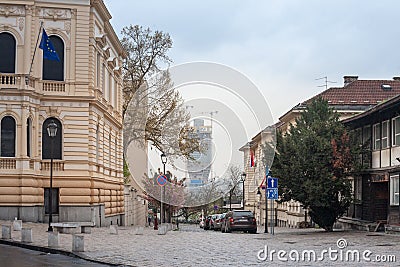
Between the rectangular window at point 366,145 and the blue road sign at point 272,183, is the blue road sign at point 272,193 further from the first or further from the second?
the rectangular window at point 366,145

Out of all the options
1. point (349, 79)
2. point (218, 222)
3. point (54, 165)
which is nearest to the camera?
point (54, 165)

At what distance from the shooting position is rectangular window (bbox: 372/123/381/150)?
3616cm

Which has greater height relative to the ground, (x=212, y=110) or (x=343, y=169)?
(x=212, y=110)

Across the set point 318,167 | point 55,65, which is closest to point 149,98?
point 55,65

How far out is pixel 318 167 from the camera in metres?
35.2

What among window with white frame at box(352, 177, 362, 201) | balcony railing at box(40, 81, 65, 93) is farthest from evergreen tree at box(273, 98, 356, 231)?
balcony railing at box(40, 81, 65, 93)

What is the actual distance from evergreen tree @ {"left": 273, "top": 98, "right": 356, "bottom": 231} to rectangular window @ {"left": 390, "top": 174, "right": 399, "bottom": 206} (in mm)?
2602

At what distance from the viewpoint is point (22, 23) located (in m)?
42.1

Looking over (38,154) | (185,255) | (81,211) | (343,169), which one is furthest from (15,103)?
(185,255)

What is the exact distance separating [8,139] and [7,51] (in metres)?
5.42

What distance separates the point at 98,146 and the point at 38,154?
5.77 m

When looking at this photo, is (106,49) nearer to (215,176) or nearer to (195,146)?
(195,146)

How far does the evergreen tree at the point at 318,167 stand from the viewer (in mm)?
35156

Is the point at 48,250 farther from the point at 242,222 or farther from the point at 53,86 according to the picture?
the point at 242,222
